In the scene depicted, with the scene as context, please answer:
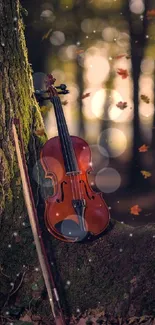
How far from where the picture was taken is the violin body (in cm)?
363

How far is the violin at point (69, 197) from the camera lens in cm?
363

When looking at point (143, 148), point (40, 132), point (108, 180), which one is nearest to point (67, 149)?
point (40, 132)

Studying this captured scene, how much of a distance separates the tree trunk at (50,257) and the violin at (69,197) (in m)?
0.25

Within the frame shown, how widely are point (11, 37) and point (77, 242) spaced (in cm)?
188

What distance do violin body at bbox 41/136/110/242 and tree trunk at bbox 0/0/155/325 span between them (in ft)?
0.83

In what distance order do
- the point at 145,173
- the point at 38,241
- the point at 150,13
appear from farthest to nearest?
the point at 150,13 → the point at 145,173 → the point at 38,241

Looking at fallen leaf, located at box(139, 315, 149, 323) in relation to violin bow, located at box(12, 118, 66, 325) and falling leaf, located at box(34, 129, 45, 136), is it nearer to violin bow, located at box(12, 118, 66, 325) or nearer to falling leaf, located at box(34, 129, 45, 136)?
violin bow, located at box(12, 118, 66, 325)

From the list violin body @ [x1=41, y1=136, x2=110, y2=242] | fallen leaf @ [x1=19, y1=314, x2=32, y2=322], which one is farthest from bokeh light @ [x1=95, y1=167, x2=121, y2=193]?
fallen leaf @ [x1=19, y1=314, x2=32, y2=322]

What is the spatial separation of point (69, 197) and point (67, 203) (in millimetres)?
57

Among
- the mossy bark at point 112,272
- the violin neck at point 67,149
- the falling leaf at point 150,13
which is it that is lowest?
the mossy bark at point 112,272

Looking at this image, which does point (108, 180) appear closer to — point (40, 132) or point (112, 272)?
point (40, 132)

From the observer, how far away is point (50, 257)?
3.86 m

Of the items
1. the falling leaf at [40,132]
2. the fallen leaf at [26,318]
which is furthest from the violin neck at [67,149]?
the fallen leaf at [26,318]

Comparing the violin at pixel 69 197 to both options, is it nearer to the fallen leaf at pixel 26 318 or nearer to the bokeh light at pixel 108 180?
the fallen leaf at pixel 26 318
